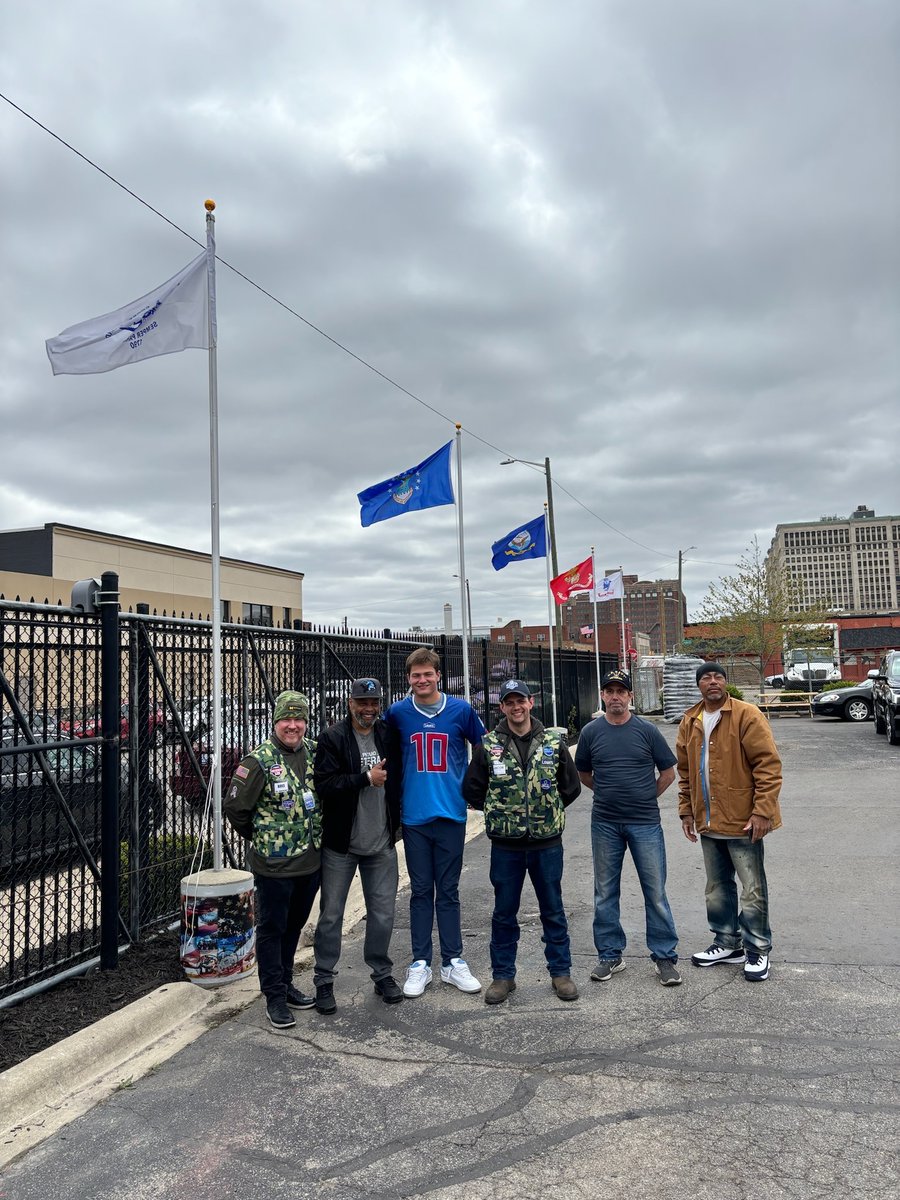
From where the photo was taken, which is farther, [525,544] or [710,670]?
[525,544]

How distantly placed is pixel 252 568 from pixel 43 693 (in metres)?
54.3

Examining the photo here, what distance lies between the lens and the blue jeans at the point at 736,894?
5.81 metres

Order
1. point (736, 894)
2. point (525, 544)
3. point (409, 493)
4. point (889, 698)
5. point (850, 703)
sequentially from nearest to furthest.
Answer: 1. point (736, 894)
2. point (409, 493)
3. point (525, 544)
4. point (889, 698)
5. point (850, 703)

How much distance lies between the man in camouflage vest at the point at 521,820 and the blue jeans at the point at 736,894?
1.07m

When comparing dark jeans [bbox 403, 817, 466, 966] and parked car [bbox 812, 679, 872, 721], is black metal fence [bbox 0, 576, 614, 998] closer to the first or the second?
dark jeans [bbox 403, 817, 466, 966]

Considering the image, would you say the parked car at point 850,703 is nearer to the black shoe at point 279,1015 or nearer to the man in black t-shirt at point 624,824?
the man in black t-shirt at point 624,824

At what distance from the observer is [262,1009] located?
5.57 metres

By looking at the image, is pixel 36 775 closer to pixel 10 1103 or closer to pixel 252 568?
pixel 10 1103

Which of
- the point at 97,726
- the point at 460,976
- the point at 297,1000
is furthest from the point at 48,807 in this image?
the point at 460,976

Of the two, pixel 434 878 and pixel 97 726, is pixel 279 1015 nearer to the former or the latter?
pixel 434 878

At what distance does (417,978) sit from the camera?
568 cm

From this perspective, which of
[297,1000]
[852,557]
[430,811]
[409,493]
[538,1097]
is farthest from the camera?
[852,557]

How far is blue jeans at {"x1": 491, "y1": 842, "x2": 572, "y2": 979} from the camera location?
5566 millimetres

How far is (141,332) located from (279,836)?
12.3ft
